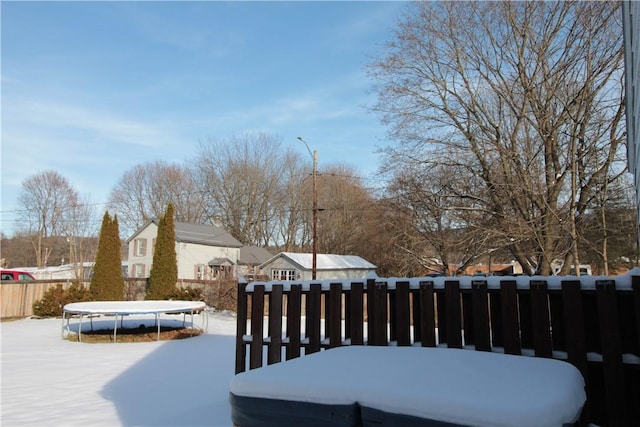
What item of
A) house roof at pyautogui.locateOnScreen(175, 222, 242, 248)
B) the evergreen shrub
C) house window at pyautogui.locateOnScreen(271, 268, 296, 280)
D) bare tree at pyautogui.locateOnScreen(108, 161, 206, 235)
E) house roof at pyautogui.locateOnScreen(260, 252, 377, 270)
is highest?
bare tree at pyautogui.locateOnScreen(108, 161, 206, 235)

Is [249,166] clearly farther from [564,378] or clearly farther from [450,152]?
[564,378]

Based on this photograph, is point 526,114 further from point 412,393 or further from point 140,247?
point 140,247

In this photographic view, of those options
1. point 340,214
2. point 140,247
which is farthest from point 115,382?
point 340,214

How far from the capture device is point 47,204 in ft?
122

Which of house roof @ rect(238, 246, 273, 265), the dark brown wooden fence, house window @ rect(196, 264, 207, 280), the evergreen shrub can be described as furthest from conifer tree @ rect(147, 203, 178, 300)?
the dark brown wooden fence

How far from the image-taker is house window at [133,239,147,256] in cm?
3106

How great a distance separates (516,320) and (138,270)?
3200 cm

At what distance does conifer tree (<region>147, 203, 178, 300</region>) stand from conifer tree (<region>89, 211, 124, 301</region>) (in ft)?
4.60

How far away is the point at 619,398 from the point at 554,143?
38.4 ft

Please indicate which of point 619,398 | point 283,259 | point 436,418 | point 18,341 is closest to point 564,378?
point 436,418

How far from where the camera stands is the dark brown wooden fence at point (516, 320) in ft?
8.66

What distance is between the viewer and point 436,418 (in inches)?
49.0

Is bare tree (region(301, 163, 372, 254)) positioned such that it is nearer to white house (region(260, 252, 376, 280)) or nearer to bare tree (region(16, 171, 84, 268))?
white house (region(260, 252, 376, 280))

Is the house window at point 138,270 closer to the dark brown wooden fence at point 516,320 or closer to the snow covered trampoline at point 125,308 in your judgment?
the snow covered trampoline at point 125,308
